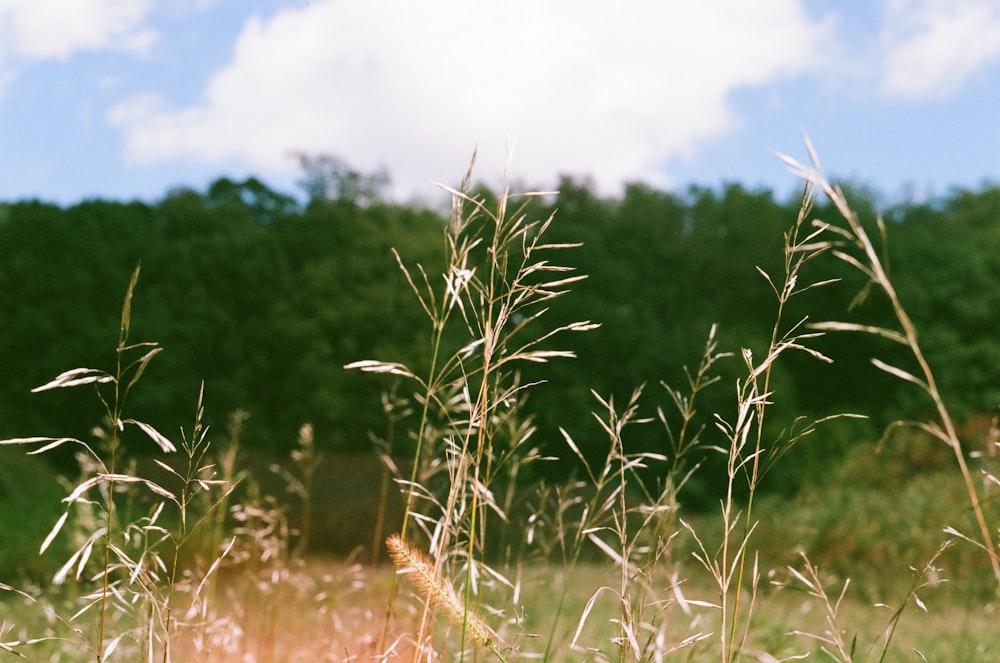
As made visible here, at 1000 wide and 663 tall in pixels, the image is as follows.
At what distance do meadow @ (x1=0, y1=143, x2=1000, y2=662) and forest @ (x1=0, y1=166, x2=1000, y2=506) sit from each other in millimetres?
529

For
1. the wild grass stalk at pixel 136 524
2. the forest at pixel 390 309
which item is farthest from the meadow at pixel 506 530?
the forest at pixel 390 309

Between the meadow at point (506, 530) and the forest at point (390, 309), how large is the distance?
53 centimetres

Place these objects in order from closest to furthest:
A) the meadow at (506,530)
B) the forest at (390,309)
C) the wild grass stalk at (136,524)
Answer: the wild grass stalk at (136,524)
the meadow at (506,530)
the forest at (390,309)

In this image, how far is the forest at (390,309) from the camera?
537 inches

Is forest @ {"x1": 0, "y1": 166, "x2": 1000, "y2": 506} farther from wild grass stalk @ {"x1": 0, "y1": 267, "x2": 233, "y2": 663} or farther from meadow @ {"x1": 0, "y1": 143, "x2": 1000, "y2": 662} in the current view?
wild grass stalk @ {"x1": 0, "y1": 267, "x2": 233, "y2": 663}

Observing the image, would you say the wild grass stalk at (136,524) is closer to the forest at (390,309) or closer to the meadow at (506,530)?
the meadow at (506,530)

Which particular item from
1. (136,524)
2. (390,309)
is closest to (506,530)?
(390,309)

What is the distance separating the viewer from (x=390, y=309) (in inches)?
542

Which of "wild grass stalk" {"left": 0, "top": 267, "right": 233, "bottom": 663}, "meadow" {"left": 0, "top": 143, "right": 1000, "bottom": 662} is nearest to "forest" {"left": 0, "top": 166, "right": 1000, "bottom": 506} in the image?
"meadow" {"left": 0, "top": 143, "right": 1000, "bottom": 662}

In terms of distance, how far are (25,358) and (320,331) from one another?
5.28 metres

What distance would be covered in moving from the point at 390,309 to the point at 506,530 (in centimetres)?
623

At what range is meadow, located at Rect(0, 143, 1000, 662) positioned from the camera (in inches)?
47.6

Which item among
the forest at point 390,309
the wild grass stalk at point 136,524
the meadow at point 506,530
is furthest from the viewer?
the forest at point 390,309

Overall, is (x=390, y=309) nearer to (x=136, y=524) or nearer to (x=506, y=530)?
(x=506, y=530)
